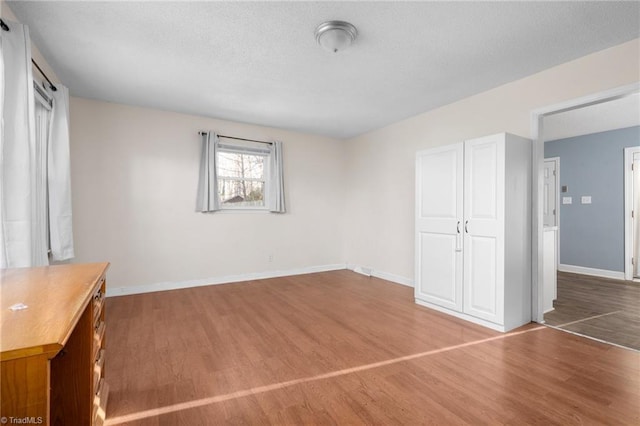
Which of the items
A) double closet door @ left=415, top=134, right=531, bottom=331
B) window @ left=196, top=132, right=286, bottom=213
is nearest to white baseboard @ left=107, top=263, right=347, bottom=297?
window @ left=196, top=132, right=286, bottom=213

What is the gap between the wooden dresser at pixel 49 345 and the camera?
2.21ft

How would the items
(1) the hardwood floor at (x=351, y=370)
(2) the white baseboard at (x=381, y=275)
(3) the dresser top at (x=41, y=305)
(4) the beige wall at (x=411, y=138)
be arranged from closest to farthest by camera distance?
(3) the dresser top at (x=41, y=305)
(1) the hardwood floor at (x=351, y=370)
(4) the beige wall at (x=411, y=138)
(2) the white baseboard at (x=381, y=275)

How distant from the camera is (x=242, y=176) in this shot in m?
4.81

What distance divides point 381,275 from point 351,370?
2.95 meters

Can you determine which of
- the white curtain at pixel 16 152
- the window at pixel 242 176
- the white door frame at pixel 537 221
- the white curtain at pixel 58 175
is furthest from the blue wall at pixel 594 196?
the white curtain at pixel 58 175

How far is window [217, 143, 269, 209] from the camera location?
183 inches

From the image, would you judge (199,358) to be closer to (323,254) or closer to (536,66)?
(323,254)

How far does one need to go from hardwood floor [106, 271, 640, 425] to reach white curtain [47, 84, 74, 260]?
0.92 metres

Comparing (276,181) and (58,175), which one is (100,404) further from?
(276,181)

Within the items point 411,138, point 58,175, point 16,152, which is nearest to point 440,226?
point 411,138

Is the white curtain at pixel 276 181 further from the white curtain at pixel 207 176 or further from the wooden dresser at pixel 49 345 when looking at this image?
the wooden dresser at pixel 49 345

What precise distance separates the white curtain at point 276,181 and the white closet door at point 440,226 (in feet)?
7.57

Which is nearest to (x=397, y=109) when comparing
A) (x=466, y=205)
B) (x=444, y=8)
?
(x=466, y=205)

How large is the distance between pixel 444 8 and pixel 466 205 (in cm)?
181
